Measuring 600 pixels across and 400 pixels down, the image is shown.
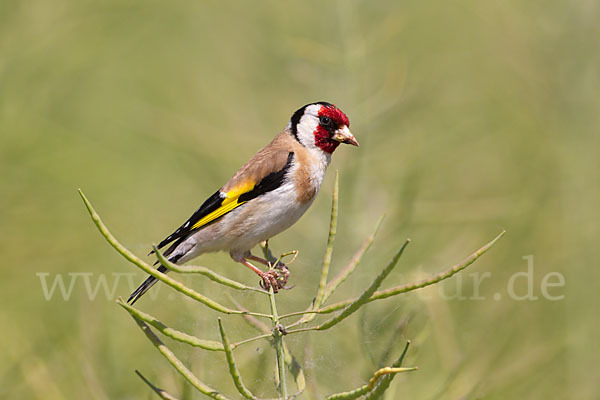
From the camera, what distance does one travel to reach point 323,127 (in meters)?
3.71

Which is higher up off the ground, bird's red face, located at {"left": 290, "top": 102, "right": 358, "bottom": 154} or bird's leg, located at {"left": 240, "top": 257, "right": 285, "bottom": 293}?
bird's red face, located at {"left": 290, "top": 102, "right": 358, "bottom": 154}

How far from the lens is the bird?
3.40m

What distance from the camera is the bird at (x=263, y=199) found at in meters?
3.40

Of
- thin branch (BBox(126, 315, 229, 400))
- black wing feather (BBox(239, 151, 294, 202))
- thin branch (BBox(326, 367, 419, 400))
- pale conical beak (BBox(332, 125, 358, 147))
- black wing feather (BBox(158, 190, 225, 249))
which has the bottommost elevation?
thin branch (BBox(326, 367, 419, 400))

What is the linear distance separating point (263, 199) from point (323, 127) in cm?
50

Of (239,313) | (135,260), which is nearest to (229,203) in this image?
(239,313)

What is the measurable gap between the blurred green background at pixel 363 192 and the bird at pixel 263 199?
241mm

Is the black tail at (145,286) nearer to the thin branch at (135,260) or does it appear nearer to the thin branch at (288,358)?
the thin branch at (288,358)

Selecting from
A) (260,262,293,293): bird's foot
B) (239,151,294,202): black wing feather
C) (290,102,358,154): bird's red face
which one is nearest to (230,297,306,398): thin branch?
(260,262,293,293): bird's foot

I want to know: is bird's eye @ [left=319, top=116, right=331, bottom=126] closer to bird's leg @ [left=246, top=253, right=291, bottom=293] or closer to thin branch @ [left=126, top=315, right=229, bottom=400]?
bird's leg @ [left=246, top=253, right=291, bottom=293]

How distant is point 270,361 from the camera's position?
7.97 feet

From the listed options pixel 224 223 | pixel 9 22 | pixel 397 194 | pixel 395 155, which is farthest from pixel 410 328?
pixel 9 22

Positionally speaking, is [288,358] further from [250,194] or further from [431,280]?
[250,194]

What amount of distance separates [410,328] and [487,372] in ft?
1.45
